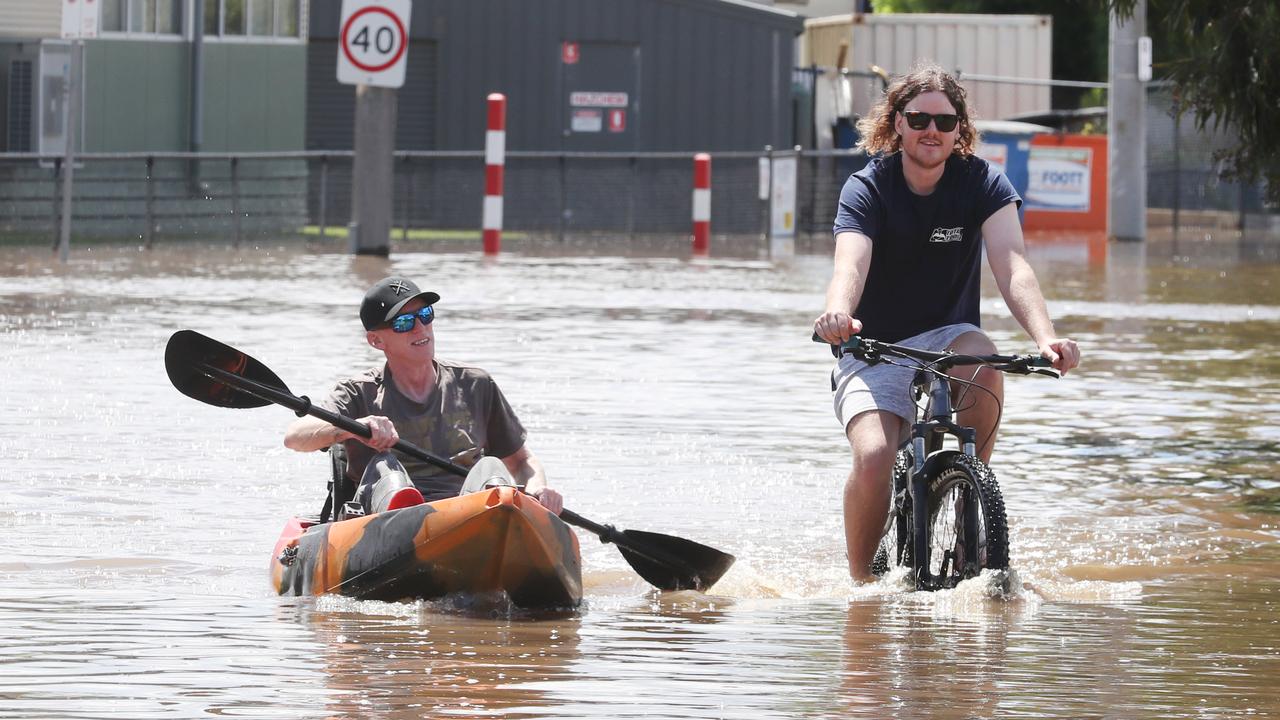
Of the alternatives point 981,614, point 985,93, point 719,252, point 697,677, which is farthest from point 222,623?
point 985,93

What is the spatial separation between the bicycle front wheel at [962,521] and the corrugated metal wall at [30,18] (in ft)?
78.6

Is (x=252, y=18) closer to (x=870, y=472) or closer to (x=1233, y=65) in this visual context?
(x=1233, y=65)

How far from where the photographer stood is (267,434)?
448 inches

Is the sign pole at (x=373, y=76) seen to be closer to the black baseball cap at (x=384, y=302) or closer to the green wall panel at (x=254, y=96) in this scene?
the green wall panel at (x=254, y=96)

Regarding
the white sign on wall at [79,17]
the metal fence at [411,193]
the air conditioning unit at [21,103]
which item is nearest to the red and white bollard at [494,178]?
the metal fence at [411,193]

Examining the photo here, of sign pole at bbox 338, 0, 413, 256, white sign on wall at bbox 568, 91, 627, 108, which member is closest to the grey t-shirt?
sign pole at bbox 338, 0, 413, 256

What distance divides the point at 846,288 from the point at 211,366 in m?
1.94

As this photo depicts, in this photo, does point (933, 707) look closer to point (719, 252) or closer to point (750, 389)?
point (750, 389)

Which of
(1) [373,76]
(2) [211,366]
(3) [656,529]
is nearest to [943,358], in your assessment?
(2) [211,366]

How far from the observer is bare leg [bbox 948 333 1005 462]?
23.0ft

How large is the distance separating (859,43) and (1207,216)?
6552 mm

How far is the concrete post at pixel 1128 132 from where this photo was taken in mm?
31297

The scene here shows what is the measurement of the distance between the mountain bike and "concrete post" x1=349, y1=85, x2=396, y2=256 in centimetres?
1713

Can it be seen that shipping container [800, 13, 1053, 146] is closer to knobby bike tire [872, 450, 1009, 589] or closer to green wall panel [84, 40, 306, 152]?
green wall panel [84, 40, 306, 152]
